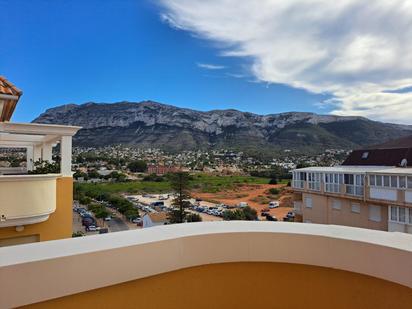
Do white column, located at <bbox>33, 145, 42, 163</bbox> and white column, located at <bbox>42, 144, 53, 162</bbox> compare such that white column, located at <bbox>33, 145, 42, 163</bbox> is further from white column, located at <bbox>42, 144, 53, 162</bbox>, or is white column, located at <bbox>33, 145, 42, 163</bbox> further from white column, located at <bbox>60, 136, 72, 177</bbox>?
white column, located at <bbox>60, 136, 72, 177</bbox>

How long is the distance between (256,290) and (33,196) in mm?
4333

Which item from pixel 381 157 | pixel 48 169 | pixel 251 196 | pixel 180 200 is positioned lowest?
pixel 251 196

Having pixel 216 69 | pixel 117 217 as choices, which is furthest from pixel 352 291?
pixel 216 69

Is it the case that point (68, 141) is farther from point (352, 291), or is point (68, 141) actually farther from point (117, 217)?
point (117, 217)

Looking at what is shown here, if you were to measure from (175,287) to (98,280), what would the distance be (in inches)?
10.9

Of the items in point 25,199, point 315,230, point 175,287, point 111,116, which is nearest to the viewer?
point 175,287

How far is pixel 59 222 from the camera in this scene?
5.34 m

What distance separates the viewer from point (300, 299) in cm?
116

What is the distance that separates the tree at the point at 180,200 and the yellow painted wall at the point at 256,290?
934 inches

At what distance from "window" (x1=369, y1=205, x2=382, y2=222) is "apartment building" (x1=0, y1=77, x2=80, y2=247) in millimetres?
14659

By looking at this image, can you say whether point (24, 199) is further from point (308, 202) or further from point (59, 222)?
point (308, 202)

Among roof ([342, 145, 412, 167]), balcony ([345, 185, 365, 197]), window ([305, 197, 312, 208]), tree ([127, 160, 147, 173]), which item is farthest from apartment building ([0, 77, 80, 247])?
tree ([127, 160, 147, 173])

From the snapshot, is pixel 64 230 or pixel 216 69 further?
pixel 216 69

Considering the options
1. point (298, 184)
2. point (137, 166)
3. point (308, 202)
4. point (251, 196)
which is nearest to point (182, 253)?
point (308, 202)
